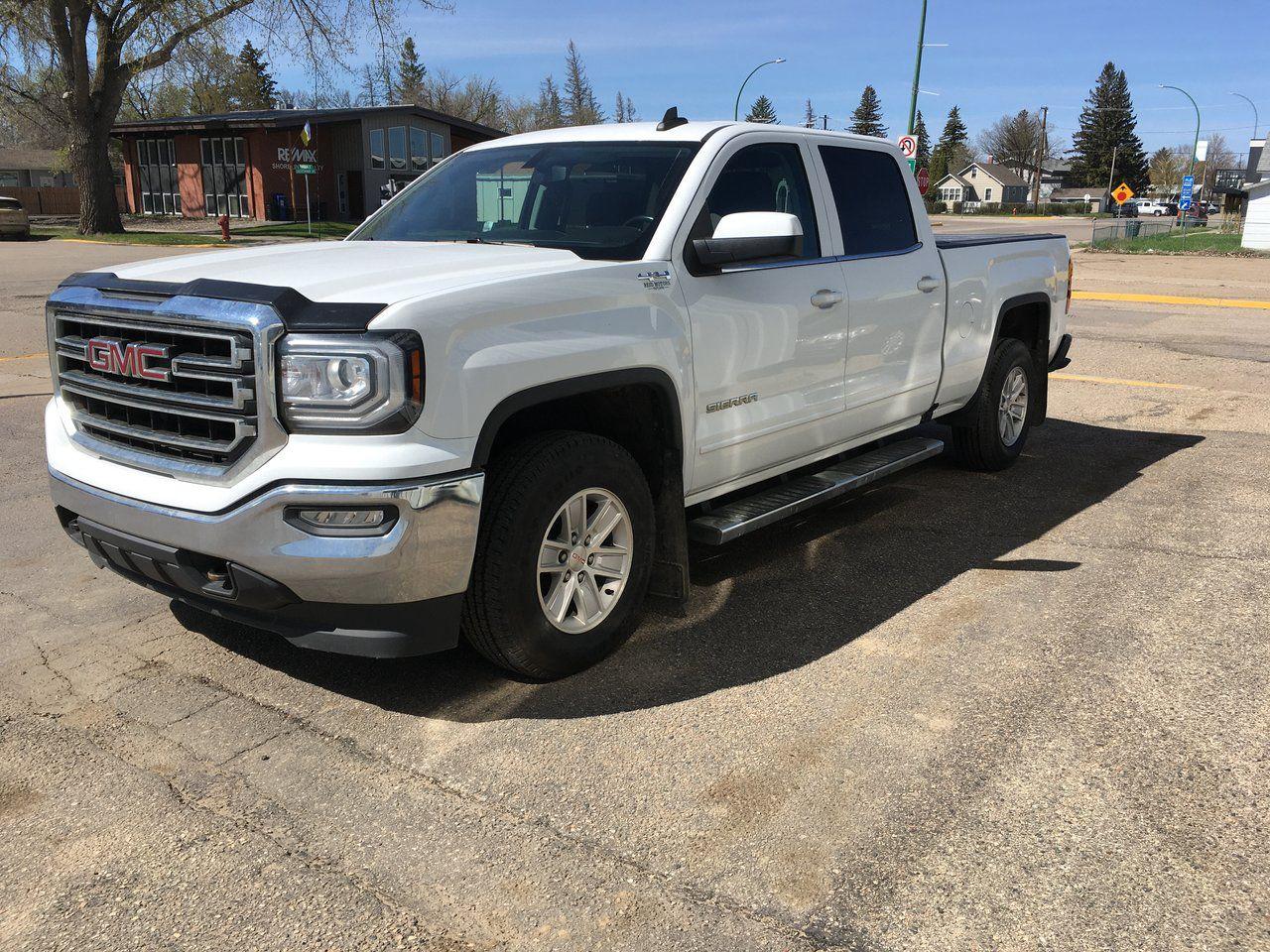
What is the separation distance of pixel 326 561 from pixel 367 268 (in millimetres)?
1052

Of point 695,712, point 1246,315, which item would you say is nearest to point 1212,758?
point 695,712

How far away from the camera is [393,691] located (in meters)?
3.75

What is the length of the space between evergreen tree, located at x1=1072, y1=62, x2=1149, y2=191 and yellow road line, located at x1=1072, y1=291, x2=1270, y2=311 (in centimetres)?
11089

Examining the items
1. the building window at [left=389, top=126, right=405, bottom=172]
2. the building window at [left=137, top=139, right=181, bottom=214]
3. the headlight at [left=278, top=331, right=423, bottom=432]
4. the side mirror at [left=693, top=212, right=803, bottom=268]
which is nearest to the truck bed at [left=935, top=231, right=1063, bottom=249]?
the side mirror at [left=693, top=212, right=803, bottom=268]

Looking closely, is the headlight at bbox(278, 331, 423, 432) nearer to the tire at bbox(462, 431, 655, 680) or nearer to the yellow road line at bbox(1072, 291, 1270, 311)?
the tire at bbox(462, 431, 655, 680)

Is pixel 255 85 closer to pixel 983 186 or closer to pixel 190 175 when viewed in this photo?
pixel 190 175

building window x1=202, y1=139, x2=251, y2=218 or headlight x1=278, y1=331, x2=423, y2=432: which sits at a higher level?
building window x1=202, y1=139, x2=251, y2=218

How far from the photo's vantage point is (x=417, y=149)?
48062 mm

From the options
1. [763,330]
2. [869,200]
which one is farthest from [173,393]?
[869,200]

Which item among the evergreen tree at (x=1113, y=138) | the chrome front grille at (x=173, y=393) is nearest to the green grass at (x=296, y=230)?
the chrome front grille at (x=173, y=393)

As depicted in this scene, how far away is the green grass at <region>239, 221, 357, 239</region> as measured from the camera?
3781 cm

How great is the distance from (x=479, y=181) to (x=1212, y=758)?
3586 millimetres

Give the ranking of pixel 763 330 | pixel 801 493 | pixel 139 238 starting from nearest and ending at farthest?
pixel 763 330 → pixel 801 493 → pixel 139 238

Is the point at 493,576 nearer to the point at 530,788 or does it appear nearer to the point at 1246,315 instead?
the point at 530,788
